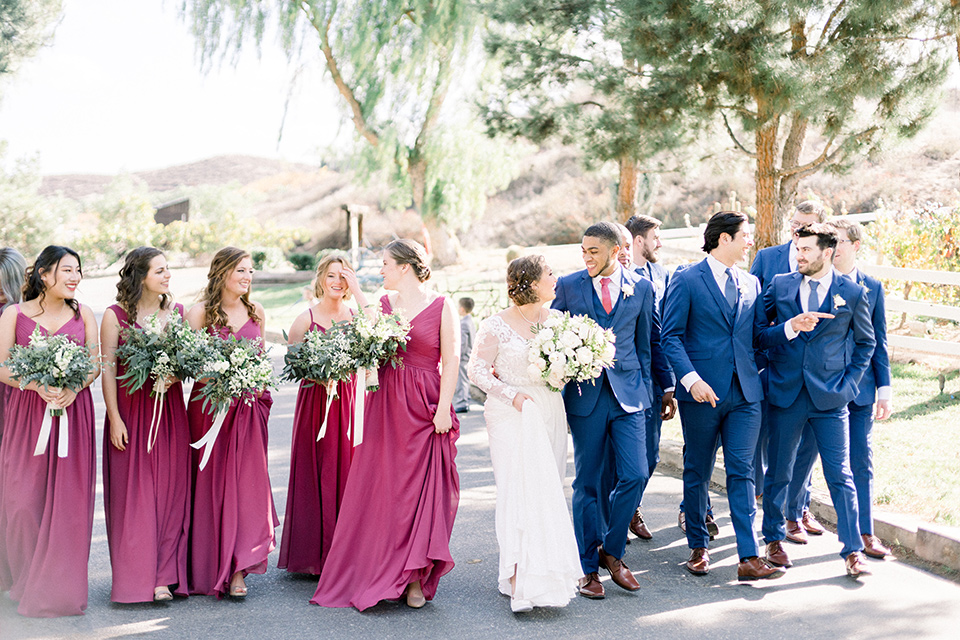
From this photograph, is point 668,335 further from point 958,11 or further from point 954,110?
point 954,110

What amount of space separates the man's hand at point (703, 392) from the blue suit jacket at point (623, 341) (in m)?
0.30

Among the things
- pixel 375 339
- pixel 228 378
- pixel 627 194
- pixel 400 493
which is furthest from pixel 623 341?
pixel 627 194

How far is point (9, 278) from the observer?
18.2ft

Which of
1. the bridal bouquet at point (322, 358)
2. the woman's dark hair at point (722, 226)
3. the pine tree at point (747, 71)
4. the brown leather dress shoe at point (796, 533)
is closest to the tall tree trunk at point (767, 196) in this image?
the pine tree at point (747, 71)

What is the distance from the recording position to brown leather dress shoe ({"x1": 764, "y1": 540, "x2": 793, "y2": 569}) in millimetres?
5590

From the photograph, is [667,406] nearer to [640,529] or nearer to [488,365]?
[640,529]

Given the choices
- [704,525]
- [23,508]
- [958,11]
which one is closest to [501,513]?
[704,525]

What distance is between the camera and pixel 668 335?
5680mm

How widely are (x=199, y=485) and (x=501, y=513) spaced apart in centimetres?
191

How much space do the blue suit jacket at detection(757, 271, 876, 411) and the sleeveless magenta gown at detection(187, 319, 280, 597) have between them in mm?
3466

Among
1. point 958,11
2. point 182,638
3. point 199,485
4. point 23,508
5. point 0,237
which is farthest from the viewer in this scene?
point 0,237

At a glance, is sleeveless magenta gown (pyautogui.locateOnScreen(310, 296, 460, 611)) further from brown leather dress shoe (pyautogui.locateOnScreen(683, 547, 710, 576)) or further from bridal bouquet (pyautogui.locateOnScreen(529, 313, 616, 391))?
brown leather dress shoe (pyautogui.locateOnScreen(683, 547, 710, 576))

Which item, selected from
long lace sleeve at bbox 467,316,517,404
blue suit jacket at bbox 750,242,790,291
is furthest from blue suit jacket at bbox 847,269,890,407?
long lace sleeve at bbox 467,316,517,404

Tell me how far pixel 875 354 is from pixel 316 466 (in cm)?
398
